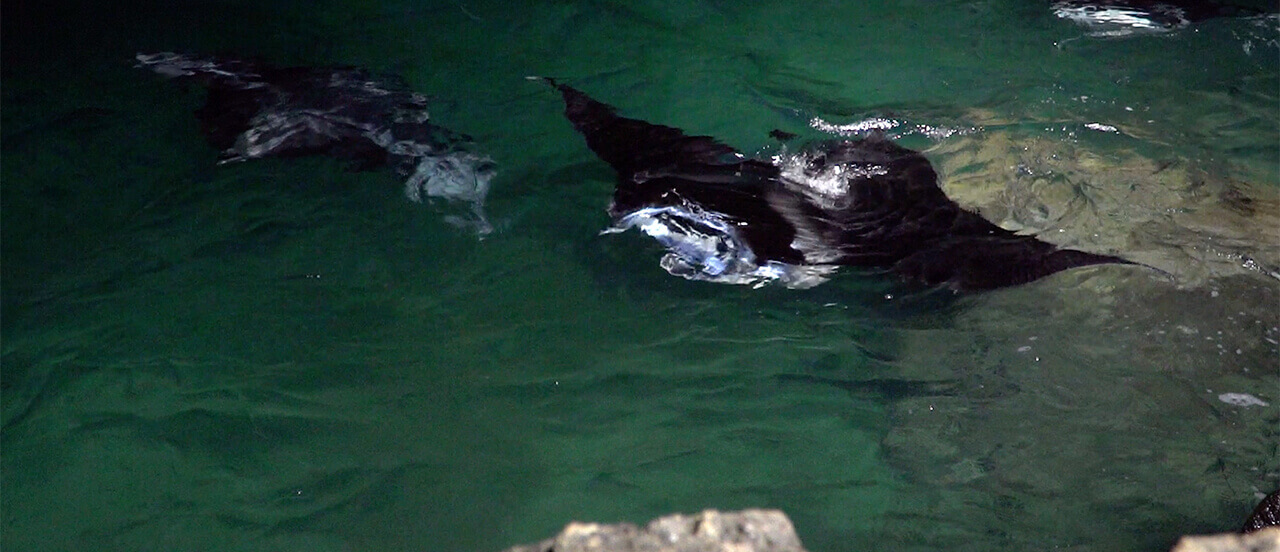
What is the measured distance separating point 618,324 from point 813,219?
Result: 1.08m

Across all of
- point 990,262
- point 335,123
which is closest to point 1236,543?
point 990,262

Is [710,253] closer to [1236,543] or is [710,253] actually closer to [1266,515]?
[1266,515]

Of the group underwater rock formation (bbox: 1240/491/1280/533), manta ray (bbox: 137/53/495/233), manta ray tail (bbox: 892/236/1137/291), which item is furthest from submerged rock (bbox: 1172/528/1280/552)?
manta ray (bbox: 137/53/495/233)

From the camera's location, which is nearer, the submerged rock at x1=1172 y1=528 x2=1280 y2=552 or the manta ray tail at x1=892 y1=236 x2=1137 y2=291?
the submerged rock at x1=1172 y1=528 x2=1280 y2=552

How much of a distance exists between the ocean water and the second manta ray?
107 millimetres

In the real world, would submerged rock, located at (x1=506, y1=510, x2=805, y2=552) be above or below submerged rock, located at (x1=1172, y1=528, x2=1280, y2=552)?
below

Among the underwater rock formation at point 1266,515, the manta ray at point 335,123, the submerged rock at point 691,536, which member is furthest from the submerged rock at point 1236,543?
the manta ray at point 335,123

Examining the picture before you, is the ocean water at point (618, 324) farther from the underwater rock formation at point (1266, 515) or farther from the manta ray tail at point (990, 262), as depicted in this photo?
the underwater rock formation at point (1266, 515)

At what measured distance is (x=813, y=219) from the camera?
15.5 feet

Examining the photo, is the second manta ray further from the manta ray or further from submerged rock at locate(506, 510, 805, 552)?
submerged rock at locate(506, 510, 805, 552)

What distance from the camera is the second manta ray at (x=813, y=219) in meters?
4.49

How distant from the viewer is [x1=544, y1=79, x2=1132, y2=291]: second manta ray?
14.7ft

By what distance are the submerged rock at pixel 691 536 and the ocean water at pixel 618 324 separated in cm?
220

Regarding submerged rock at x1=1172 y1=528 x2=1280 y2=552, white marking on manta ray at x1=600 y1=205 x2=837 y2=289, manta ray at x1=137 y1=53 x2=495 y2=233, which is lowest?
white marking on manta ray at x1=600 y1=205 x2=837 y2=289
